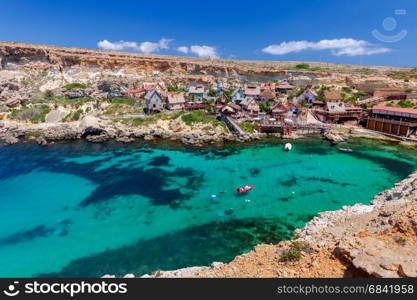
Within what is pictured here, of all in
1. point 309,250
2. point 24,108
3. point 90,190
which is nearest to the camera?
point 309,250

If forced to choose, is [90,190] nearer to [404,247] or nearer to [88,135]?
[88,135]

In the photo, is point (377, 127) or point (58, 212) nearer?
point (58, 212)

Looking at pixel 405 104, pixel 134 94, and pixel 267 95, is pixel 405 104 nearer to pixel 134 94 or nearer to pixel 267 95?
pixel 267 95

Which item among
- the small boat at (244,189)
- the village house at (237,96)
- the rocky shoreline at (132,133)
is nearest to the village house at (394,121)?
the rocky shoreline at (132,133)

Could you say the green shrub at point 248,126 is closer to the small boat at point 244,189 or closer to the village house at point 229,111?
the village house at point 229,111

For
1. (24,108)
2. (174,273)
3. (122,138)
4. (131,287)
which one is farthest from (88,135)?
(131,287)

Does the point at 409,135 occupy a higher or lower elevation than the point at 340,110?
lower

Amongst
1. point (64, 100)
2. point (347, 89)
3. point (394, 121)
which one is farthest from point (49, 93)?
point (347, 89)
